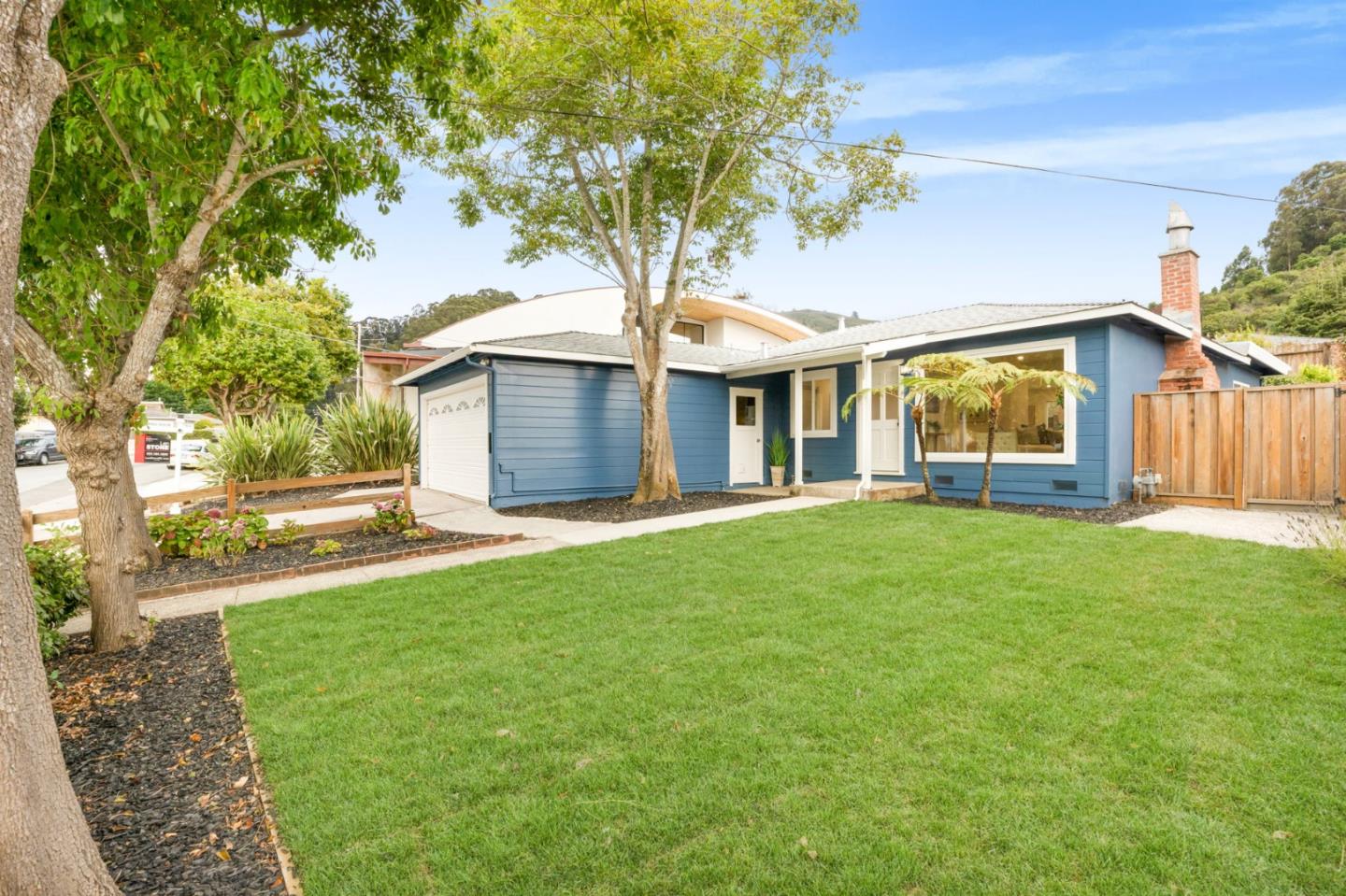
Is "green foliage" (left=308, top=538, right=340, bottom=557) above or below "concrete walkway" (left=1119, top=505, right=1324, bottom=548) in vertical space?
below

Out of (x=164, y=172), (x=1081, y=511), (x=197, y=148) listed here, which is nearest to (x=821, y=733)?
(x=164, y=172)

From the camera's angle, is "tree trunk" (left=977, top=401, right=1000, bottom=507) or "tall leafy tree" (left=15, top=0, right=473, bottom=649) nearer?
"tall leafy tree" (left=15, top=0, right=473, bottom=649)

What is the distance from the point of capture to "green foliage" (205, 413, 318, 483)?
12656mm

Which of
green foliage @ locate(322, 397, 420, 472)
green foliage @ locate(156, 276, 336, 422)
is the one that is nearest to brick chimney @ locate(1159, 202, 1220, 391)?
green foliage @ locate(322, 397, 420, 472)

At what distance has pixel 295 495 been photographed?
12781 mm

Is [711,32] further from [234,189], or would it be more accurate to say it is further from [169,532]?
[169,532]

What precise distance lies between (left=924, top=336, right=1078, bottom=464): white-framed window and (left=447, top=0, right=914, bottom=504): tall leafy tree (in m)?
3.31

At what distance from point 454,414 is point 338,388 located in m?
22.4

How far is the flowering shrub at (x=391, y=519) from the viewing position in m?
8.12

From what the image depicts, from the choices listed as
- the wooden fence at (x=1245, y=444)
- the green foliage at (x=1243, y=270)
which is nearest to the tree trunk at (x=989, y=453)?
the wooden fence at (x=1245, y=444)

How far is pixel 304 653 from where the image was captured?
3.93 m

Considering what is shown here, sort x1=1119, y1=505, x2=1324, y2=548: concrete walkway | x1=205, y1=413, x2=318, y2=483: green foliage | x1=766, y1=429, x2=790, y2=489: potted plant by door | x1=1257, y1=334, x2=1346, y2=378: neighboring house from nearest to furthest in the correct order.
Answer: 1. x1=1119, y1=505, x2=1324, y2=548: concrete walkway
2. x1=766, y1=429, x2=790, y2=489: potted plant by door
3. x1=205, y1=413, x2=318, y2=483: green foliage
4. x1=1257, y1=334, x2=1346, y2=378: neighboring house

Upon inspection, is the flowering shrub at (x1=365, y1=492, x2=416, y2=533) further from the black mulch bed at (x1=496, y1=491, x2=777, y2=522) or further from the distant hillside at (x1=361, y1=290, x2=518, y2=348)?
the distant hillside at (x1=361, y1=290, x2=518, y2=348)

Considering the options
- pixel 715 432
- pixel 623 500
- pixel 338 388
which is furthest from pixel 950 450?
pixel 338 388
